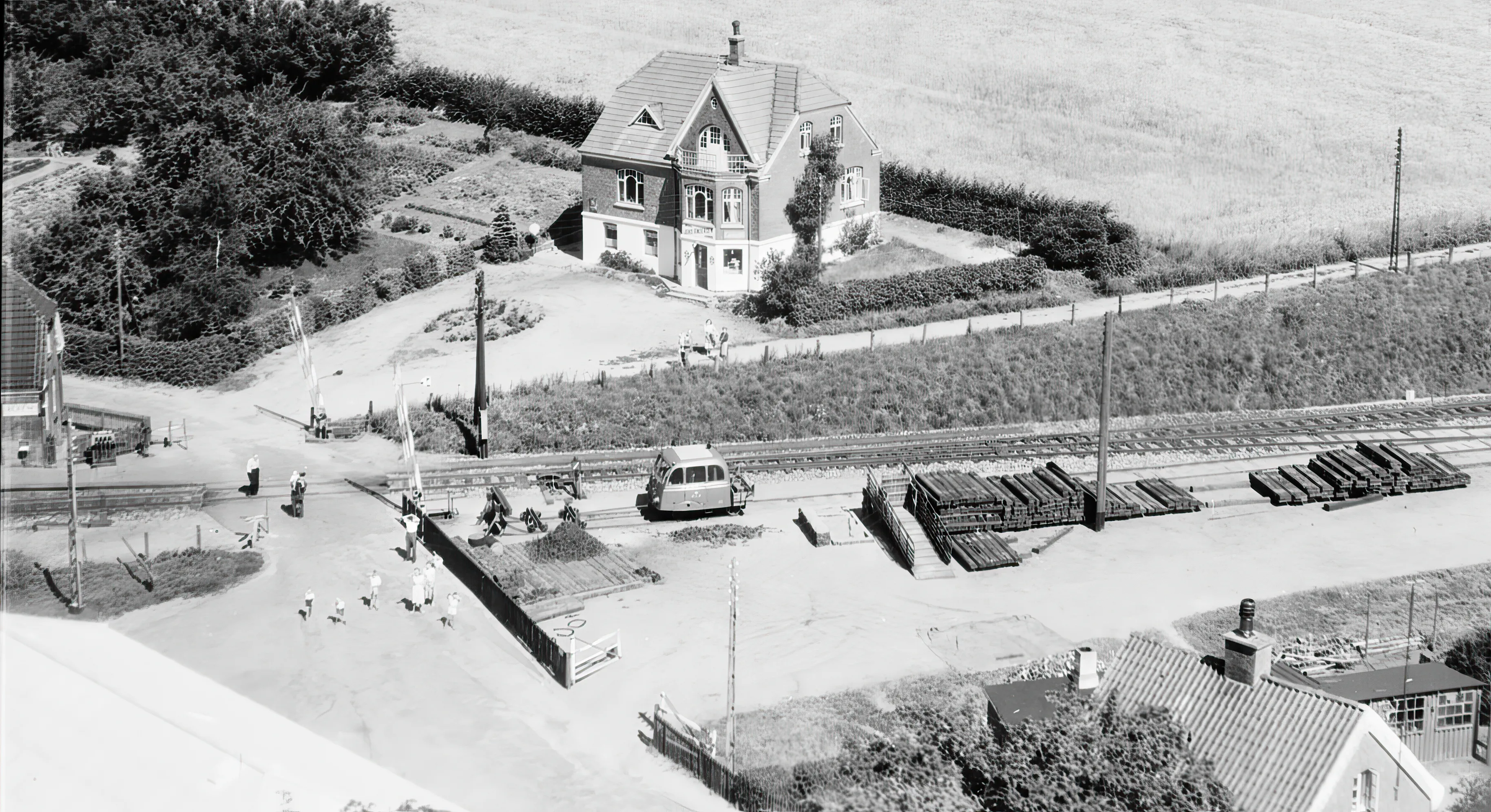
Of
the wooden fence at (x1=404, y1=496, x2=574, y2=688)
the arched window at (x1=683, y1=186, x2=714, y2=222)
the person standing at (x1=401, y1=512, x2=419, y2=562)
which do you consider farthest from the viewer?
the arched window at (x1=683, y1=186, x2=714, y2=222)

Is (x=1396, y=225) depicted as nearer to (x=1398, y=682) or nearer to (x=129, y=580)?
(x=1398, y=682)

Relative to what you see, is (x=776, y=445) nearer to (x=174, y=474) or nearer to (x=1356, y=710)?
(x=174, y=474)

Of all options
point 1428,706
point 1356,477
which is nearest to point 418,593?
point 1428,706

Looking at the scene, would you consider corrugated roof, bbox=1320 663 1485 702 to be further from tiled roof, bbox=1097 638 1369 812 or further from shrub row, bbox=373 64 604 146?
shrub row, bbox=373 64 604 146

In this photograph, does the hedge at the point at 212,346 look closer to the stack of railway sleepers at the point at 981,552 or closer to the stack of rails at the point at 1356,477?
the stack of railway sleepers at the point at 981,552

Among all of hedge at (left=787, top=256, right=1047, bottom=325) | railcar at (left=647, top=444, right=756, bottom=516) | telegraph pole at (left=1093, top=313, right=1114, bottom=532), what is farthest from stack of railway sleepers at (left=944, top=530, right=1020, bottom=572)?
hedge at (left=787, top=256, right=1047, bottom=325)

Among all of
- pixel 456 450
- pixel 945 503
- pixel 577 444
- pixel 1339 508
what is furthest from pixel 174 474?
pixel 1339 508
